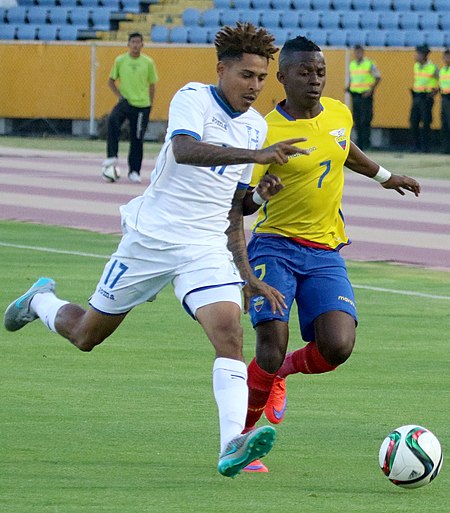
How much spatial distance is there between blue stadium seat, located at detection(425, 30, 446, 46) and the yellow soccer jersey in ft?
90.2

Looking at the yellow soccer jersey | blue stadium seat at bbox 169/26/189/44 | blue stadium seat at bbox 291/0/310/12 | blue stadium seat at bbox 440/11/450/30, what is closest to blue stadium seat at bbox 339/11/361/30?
blue stadium seat at bbox 291/0/310/12

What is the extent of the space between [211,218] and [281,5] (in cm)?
3291

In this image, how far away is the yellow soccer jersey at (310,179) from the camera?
729 cm

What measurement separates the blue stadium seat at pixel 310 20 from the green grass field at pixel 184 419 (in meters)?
25.8

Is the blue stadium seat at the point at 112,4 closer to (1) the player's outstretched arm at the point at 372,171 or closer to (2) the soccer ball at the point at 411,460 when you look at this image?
(1) the player's outstretched arm at the point at 372,171

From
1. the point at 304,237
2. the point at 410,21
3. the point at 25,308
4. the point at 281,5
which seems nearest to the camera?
the point at 304,237

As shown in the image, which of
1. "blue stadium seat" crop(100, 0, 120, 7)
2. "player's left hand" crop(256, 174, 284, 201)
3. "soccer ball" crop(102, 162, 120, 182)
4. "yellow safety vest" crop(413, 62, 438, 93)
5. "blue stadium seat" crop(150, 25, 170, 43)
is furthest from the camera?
"blue stadium seat" crop(100, 0, 120, 7)

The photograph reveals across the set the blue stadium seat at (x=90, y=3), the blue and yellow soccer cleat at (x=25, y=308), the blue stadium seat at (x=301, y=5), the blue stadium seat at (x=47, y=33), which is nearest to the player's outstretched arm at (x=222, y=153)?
the blue and yellow soccer cleat at (x=25, y=308)

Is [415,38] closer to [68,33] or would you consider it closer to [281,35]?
[281,35]

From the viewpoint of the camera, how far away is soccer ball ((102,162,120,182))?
23.5m

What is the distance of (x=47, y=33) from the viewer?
39312 millimetres

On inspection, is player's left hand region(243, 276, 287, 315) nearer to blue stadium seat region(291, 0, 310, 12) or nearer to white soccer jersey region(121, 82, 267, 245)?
white soccer jersey region(121, 82, 267, 245)

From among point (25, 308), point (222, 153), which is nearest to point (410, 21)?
point (25, 308)

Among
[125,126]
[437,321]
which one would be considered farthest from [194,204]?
[125,126]
